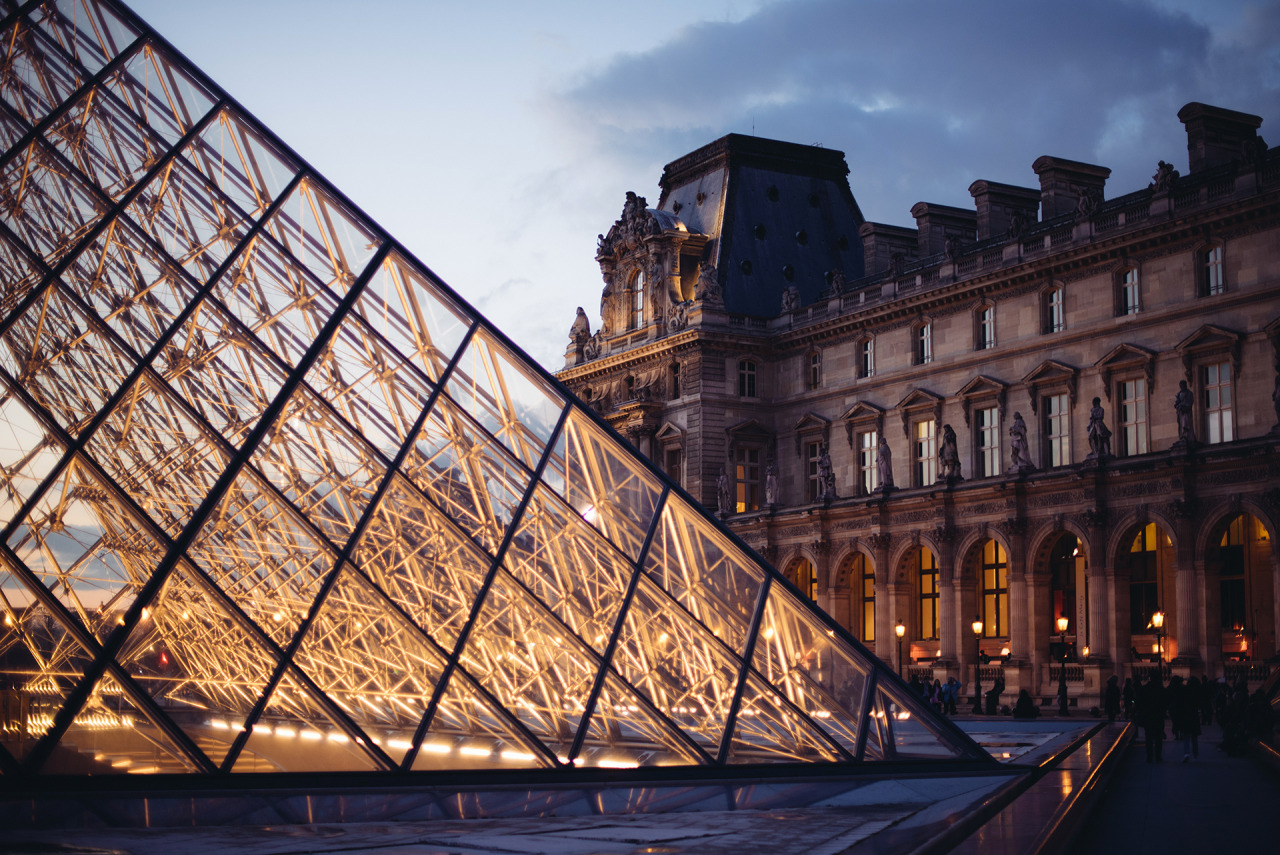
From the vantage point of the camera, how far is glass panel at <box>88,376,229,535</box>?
13.8m

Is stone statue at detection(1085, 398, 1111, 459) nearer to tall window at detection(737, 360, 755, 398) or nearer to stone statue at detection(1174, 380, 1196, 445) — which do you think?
stone statue at detection(1174, 380, 1196, 445)

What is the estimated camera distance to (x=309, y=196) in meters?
16.5

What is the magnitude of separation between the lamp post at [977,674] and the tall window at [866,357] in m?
10.1

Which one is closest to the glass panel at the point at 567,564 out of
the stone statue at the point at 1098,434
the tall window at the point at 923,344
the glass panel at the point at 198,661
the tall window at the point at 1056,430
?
the glass panel at the point at 198,661

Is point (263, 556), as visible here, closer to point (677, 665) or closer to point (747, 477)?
point (677, 665)

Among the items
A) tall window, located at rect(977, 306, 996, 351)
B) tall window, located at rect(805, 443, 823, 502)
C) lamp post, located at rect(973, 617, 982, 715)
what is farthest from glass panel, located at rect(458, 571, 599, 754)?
tall window, located at rect(805, 443, 823, 502)

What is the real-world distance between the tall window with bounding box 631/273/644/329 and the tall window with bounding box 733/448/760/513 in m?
8.33

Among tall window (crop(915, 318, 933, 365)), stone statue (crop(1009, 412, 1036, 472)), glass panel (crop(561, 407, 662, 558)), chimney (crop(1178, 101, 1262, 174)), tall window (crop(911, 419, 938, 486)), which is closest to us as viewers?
glass panel (crop(561, 407, 662, 558))

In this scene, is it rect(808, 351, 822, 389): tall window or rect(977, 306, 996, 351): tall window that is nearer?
rect(977, 306, 996, 351): tall window

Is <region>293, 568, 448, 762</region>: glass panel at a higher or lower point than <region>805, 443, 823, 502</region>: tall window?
lower

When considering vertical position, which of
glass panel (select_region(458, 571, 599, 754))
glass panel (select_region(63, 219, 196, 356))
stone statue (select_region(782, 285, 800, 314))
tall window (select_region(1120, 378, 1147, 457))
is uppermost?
stone statue (select_region(782, 285, 800, 314))

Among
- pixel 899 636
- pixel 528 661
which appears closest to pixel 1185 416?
pixel 899 636

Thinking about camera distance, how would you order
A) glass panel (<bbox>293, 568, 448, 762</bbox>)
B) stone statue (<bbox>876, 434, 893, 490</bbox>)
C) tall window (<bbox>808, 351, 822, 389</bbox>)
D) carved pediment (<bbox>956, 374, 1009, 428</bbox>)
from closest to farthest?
glass panel (<bbox>293, 568, 448, 762</bbox>) < carved pediment (<bbox>956, 374, 1009, 428</bbox>) < stone statue (<bbox>876, 434, 893, 490</bbox>) < tall window (<bbox>808, 351, 822, 389</bbox>)

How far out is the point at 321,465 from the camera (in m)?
15.2
